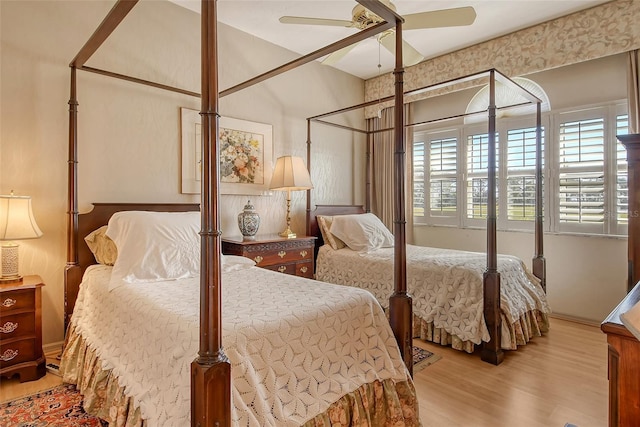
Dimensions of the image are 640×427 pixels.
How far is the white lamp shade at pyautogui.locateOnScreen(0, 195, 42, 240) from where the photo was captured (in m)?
2.10

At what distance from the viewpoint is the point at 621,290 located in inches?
128

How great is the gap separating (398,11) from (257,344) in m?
3.17

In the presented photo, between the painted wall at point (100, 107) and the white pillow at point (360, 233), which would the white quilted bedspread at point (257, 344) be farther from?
the white pillow at point (360, 233)

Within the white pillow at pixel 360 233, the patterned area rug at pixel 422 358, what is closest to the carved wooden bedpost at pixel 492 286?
the patterned area rug at pixel 422 358

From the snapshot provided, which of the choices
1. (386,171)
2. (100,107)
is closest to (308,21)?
(100,107)

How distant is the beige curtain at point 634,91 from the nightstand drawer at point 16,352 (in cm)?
474

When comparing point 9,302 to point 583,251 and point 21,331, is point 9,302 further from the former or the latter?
point 583,251

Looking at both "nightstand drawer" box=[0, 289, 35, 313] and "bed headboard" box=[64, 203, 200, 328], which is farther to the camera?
"bed headboard" box=[64, 203, 200, 328]

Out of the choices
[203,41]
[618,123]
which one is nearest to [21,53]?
[203,41]

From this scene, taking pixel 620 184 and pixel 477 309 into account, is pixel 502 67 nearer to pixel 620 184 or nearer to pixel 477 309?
pixel 620 184

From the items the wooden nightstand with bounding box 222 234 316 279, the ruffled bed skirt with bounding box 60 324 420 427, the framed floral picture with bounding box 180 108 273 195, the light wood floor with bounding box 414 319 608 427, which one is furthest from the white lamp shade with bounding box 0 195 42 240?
the light wood floor with bounding box 414 319 608 427

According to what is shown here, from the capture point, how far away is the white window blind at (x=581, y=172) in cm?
337

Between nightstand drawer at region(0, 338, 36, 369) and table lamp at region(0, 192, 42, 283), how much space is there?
376mm

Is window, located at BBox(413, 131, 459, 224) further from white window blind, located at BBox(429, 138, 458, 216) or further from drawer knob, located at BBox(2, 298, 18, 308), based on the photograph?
drawer knob, located at BBox(2, 298, 18, 308)
